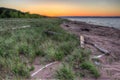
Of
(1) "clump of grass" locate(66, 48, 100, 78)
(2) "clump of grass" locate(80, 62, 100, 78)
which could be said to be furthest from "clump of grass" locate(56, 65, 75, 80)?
(2) "clump of grass" locate(80, 62, 100, 78)

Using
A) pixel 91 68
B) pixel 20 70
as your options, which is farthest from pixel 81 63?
pixel 20 70

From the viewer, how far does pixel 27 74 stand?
584cm

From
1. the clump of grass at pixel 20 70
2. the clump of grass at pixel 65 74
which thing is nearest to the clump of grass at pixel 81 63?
the clump of grass at pixel 65 74

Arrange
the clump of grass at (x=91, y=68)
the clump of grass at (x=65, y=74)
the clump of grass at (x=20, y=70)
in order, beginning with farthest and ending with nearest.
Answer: the clump of grass at (x=91, y=68)
the clump of grass at (x=20, y=70)
the clump of grass at (x=65, y=74)

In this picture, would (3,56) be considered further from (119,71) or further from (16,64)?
(119,71)

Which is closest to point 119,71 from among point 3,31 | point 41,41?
point 41,41

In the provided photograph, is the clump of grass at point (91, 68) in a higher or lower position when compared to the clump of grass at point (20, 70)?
lower

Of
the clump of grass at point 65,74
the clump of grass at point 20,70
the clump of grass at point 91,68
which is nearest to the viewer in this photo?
the clump of grass at point 65,74

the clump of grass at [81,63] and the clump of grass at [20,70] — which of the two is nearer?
the clump of grass at [20,70]

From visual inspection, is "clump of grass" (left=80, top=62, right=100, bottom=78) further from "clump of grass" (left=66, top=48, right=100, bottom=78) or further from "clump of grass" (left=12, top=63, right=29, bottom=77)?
"clump of grass" (left=12, top=63, right=29, bottom=77)

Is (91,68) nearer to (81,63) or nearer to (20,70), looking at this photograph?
(81,63)

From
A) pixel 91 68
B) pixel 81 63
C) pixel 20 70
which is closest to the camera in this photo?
pixel 20 70

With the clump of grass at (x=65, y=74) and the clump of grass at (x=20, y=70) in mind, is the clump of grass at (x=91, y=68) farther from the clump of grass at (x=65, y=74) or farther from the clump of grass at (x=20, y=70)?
the clump of grass at (x=20, y=70)

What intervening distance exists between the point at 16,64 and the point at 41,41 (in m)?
3.60
